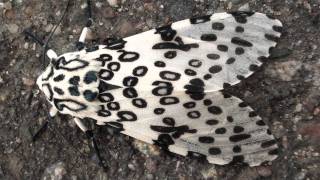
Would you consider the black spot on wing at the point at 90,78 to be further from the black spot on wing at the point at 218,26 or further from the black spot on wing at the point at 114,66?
the black spot on wing at the point at 218,26

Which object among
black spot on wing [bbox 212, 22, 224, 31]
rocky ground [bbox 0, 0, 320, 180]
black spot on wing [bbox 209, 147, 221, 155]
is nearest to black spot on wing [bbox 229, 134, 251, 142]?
black spot on wing [bbox 209, 147, 221, 155]

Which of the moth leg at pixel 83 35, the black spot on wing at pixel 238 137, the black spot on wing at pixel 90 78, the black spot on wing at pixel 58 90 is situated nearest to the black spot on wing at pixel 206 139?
the black spot on wing at pixel 238 137

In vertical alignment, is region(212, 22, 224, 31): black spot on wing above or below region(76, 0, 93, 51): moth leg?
above

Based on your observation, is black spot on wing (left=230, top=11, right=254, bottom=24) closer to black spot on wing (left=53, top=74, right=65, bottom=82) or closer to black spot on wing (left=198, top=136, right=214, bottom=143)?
→ black spot on wing (left=198, top=136, right=214, bottom=143)

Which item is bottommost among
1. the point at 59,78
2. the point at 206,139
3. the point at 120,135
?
the point at 120,135

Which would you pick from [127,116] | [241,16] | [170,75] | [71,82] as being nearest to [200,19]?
[241,16]

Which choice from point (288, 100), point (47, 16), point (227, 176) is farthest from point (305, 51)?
point (47, 16)

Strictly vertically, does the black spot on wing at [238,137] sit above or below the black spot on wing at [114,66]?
below

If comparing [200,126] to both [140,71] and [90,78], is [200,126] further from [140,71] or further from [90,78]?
[90,78]
